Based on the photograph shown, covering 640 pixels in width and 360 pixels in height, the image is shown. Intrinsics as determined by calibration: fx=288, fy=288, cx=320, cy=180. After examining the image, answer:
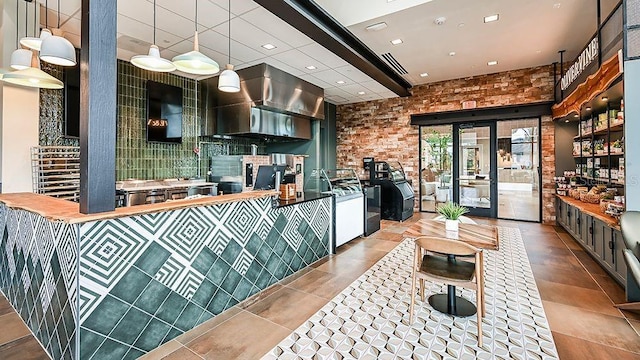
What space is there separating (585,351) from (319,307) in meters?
2.07

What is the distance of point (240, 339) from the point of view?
2.30 meters

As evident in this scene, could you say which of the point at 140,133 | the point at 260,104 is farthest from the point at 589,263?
the point at 140,133

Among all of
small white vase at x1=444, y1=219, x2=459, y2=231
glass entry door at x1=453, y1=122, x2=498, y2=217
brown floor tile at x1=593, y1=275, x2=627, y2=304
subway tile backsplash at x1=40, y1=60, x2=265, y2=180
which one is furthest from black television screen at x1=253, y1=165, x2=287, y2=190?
glass entry door at x1=453, y1=122, x2=498, y2=217

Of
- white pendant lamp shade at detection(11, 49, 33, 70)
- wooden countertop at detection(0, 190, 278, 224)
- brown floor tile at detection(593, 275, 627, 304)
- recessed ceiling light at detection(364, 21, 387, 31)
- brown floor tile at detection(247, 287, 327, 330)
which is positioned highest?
recessed ceiling light at detection(364, 21, 387, 31)

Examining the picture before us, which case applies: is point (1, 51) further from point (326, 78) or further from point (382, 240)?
point (382, 240)

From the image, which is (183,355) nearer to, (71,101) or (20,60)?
(20,60)

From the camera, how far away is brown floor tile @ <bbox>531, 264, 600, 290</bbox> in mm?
3328

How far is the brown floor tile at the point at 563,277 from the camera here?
333 cm

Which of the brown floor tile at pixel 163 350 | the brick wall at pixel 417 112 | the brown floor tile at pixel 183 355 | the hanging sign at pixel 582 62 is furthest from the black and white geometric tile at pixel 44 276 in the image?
the brick wall at pixel 417 112

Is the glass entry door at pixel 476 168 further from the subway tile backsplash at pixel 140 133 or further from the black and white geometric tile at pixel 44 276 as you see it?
the black and white geometric tile at pixel 44 276

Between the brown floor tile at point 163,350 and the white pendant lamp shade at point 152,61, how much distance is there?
2.64m

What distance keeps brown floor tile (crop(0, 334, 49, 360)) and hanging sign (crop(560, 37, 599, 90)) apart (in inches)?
259

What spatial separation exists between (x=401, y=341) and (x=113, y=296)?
213 cm

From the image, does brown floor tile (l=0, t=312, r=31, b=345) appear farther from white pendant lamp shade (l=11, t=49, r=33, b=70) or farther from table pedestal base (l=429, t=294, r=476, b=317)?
table pedestal base (l=429, t=294, r=476, b=317)
